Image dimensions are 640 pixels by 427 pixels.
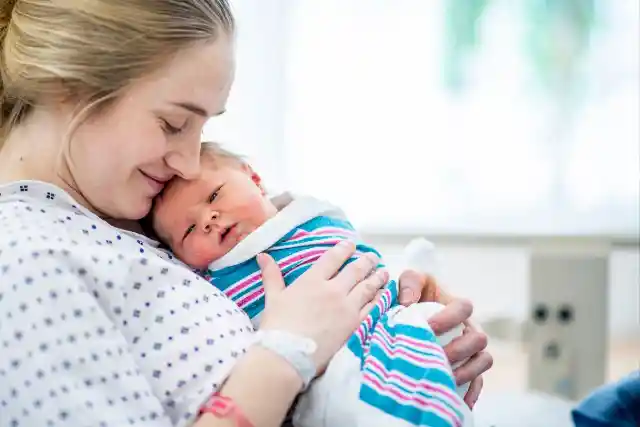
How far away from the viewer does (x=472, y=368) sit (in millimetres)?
1258

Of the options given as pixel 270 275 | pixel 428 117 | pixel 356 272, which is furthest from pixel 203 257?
pixel 428 117

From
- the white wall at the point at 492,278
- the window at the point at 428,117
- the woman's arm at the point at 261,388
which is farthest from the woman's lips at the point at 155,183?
the white wall at the point at 492,278

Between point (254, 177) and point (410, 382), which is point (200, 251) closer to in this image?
point (254, 177)

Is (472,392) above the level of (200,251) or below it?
below

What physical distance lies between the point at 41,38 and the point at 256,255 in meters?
0.42

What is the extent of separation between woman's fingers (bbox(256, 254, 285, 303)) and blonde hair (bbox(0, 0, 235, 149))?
307 mm

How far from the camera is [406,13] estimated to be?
3045 mm

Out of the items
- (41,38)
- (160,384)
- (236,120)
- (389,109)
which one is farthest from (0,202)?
(389,109)

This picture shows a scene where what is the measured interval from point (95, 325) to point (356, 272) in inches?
15.7

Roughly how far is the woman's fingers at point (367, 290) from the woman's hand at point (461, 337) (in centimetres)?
5

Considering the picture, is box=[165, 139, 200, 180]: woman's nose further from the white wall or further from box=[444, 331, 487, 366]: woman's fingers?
the white wall

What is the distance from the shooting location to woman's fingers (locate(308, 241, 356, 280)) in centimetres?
121

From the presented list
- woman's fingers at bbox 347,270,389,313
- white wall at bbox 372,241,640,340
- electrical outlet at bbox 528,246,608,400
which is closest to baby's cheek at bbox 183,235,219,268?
woman's fingers at bbox 347,270,389,313

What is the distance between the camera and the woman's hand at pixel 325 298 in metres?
1.10
